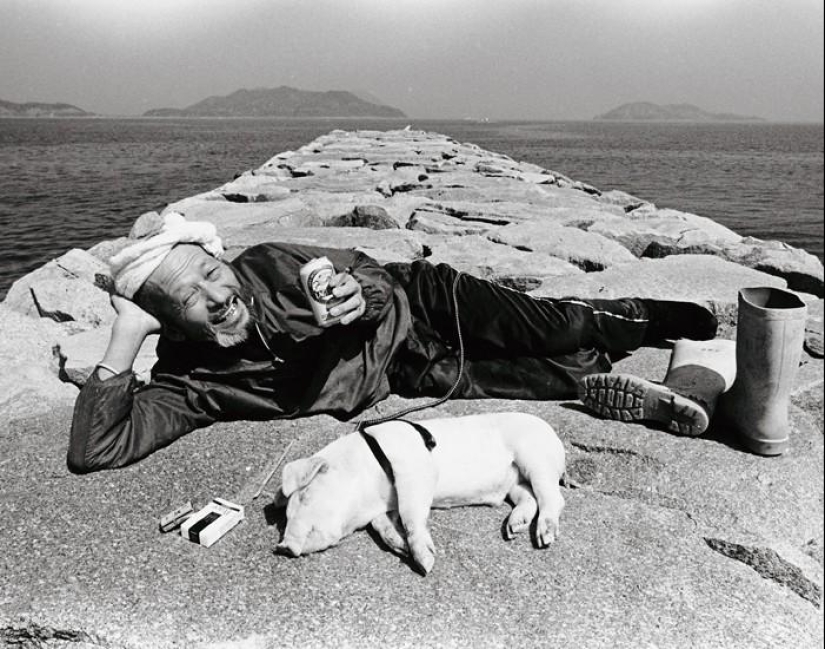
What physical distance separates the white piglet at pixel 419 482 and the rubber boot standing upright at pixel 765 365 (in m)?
0.87

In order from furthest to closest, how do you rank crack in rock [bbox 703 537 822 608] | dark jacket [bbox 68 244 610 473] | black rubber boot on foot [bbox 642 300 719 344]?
black rubber boot on foot [bbox 642 300 719 344]
dark jacket [bbox 68 244 610 473]
crack in rock [bbox 703 537 822 608]

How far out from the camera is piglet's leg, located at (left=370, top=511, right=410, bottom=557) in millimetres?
2201

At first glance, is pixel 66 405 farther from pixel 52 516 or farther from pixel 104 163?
pixel 104 163

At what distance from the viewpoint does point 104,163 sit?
8477 millimetres

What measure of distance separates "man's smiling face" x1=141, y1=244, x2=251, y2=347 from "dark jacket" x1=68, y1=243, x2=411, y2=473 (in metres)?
0.14

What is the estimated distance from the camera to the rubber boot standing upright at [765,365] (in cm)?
269

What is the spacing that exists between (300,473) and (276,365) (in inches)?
36.9

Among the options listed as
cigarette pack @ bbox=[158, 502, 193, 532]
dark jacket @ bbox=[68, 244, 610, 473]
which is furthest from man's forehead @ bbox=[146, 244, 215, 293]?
cigarette pack @ bbox=[158, 502, 193, 532]

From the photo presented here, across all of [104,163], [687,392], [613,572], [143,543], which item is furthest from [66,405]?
[104,163]

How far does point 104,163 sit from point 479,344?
6677 mm

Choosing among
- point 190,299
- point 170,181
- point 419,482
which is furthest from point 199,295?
point 170,181

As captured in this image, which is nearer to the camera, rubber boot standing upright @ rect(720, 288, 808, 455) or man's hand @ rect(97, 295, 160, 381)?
rubber boot standing upright @ rect(720, 288, 808, 455)

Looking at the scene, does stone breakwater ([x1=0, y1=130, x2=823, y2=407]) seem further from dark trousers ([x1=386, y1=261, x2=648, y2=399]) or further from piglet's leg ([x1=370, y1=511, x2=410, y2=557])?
piglet's leg ([x1=370, y1=511, x2=410, y2=557])

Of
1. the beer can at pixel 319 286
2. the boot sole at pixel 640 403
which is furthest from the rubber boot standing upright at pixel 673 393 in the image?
the beer can at pixel 319 286
